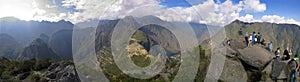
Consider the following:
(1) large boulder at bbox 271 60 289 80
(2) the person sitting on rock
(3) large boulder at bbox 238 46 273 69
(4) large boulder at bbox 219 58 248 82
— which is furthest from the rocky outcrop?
(2) the person sitting on rock

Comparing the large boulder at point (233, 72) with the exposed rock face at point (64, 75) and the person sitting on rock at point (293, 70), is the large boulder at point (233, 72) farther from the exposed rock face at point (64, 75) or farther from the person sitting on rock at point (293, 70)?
the exposed rock face at point (64, 75)

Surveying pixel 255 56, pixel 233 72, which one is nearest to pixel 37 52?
pixel 255 56

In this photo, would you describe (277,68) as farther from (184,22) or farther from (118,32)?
(118,32)

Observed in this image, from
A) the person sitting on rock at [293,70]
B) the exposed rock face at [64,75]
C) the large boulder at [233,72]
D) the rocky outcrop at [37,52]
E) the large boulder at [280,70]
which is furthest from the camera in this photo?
the rocky outcrop at [37,52]

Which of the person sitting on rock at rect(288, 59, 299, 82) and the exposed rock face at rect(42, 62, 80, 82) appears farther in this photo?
the exposed rock face at rect(42, 62, 80, 82)

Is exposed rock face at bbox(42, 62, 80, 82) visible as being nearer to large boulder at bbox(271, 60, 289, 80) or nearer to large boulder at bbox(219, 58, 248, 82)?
large boulder at bbox(219, 58, 248, 82)

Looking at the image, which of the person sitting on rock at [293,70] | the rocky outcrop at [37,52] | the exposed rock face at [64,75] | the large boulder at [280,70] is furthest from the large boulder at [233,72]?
the rocky outcrop at [37,52]
